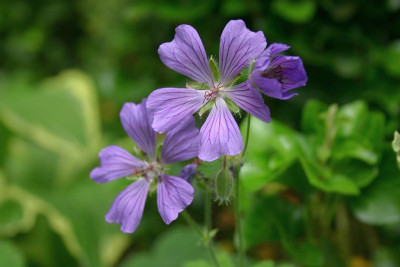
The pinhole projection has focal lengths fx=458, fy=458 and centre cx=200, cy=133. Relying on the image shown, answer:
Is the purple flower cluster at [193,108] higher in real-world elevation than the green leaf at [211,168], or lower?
higher

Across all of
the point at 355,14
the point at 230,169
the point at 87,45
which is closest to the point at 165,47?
the point at 230,169

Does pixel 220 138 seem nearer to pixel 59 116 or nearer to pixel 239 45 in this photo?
pixel 239 45

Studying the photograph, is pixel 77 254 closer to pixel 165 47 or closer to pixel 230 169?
pixel 230 169

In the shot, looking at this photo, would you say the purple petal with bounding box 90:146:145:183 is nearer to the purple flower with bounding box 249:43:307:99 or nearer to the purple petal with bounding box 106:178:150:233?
the purple petal with bounding box 106:178:150:233

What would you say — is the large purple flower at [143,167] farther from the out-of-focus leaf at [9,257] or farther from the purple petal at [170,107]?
the out-of-focus leaf at [9,257]

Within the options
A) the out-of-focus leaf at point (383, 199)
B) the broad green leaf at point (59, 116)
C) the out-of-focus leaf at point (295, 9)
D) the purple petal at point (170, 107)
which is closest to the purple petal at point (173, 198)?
the purple petal at point (170, 107)

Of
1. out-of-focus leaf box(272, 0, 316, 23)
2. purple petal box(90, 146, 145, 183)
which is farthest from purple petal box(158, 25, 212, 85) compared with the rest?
out-of-focus leaf box(272, 0, 316, 23)

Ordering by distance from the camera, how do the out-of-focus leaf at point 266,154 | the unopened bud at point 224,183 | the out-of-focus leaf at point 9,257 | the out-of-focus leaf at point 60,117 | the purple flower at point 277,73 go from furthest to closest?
the out-of-focus leaf at point 60,117 < the out-of-focus leaf at point 9,257 < the out-of-focus leaf at point 266,154 < the unopened bud at point 224,183 < the purple flower at point 277,73
